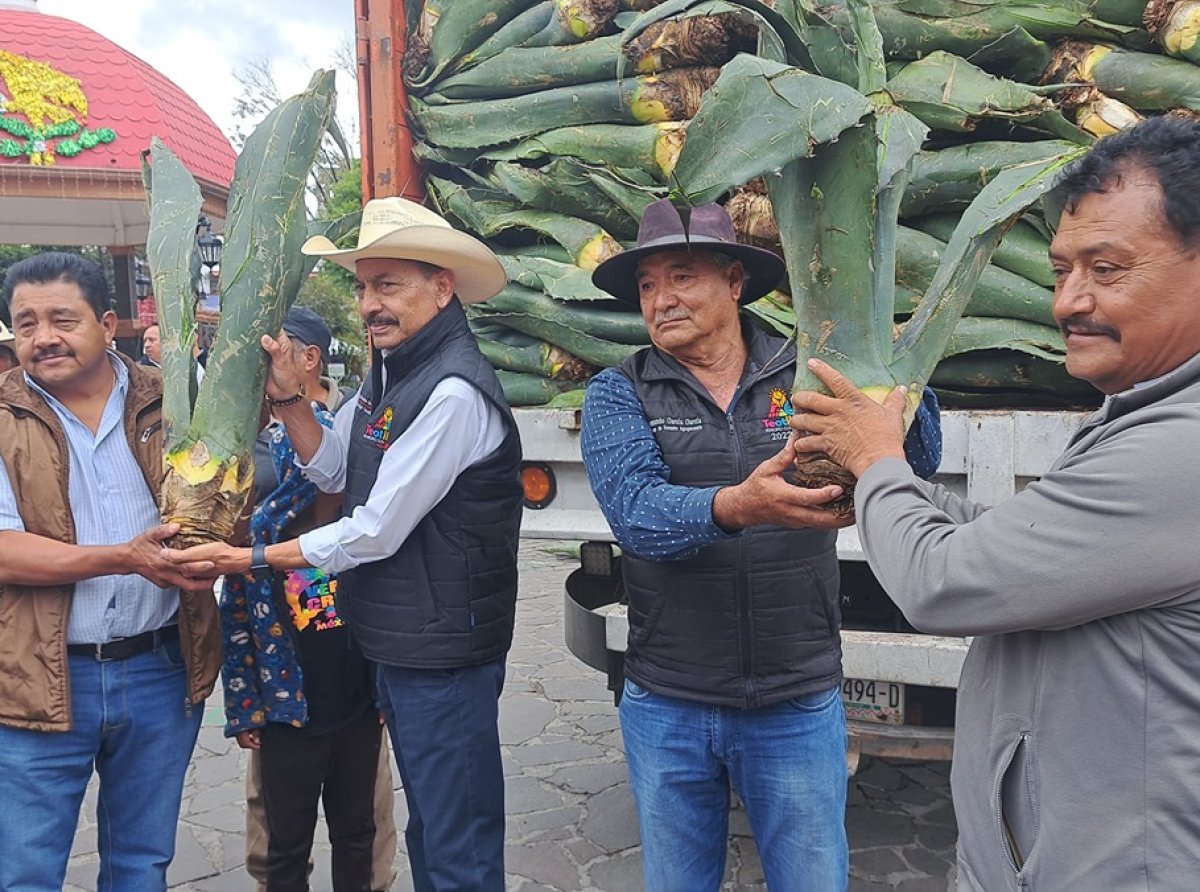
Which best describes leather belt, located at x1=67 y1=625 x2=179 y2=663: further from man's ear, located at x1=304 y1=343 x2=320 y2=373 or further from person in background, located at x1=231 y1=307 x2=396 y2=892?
man's ear, located at x1=304 y1=343 x2=320 y2=373

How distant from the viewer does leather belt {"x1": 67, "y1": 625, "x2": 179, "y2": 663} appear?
7.03 feet

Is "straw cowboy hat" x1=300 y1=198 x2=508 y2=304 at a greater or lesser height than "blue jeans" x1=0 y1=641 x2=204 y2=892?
greater

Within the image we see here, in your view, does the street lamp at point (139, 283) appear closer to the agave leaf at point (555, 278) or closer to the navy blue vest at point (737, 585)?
the agave leaf at point (555, 278)

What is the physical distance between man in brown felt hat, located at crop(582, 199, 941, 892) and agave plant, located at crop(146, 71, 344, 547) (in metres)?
0.80

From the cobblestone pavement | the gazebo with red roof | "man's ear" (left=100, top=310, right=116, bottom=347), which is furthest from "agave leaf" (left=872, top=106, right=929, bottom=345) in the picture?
the gazebo with red roof

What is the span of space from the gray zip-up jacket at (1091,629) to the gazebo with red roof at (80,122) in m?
7.71

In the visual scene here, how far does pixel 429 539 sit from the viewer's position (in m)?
2.25

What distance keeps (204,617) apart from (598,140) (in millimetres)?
1819

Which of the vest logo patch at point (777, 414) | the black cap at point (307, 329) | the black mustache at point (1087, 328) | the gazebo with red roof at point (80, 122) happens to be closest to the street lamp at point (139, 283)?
the gazebo with red roof at point (80, 122)

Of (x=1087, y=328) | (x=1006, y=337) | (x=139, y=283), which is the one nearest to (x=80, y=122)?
(x=139, y=283)

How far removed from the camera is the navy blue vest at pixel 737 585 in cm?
193

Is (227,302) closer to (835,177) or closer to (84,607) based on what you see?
(84,607)

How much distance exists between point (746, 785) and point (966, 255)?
1.18 m

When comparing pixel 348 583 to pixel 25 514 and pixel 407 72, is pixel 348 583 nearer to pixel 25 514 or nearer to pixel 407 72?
pixel 25 514
